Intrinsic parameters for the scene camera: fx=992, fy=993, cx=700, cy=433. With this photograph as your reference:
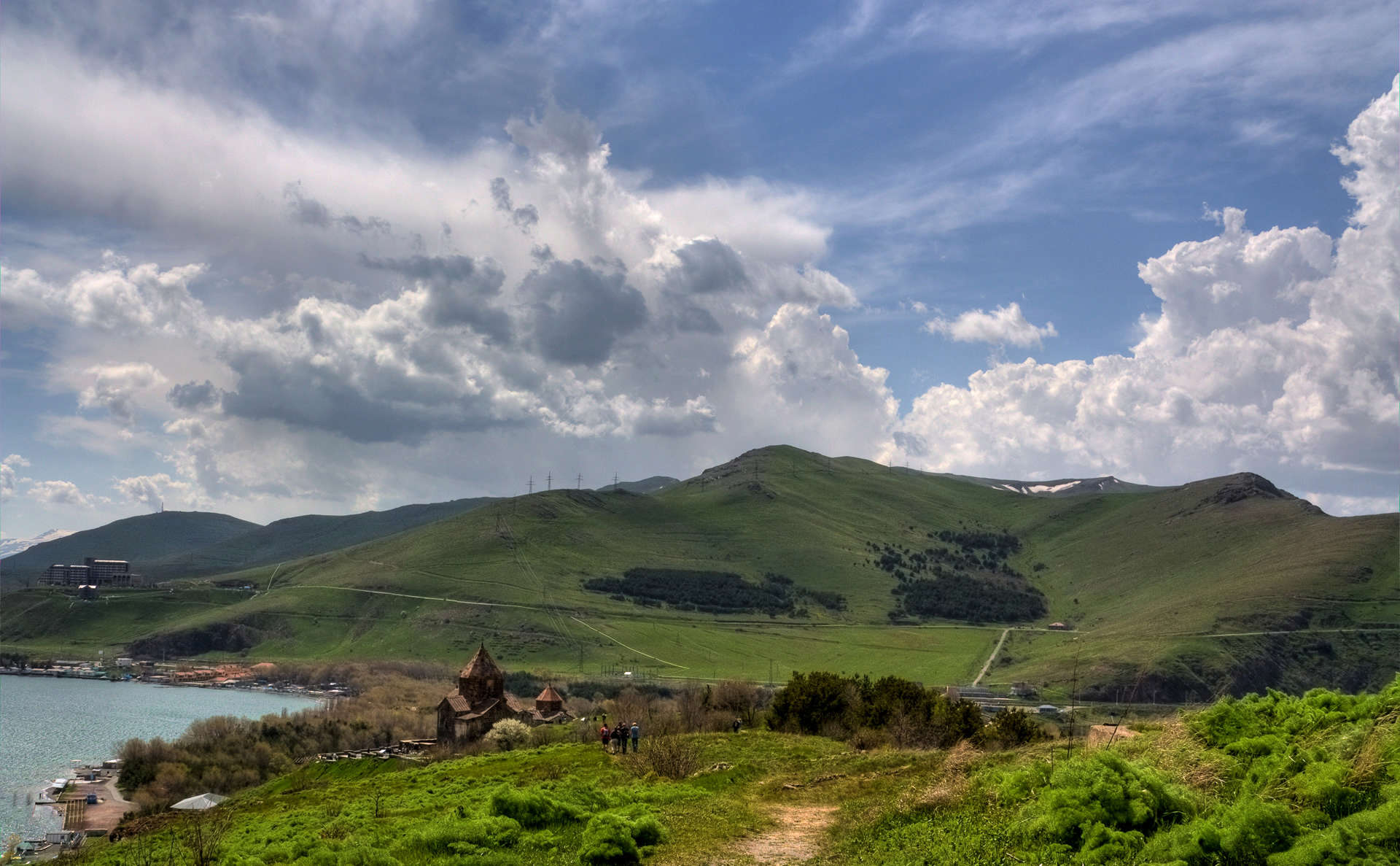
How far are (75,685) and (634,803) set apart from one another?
18855 cm

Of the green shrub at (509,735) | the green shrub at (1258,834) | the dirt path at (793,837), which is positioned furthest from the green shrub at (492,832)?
the green shrub at (509,735)

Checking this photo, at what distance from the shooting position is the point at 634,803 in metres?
21.7

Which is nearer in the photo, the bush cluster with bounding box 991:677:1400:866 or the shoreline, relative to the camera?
the bush cluster with bounding box 991:677:1400:866

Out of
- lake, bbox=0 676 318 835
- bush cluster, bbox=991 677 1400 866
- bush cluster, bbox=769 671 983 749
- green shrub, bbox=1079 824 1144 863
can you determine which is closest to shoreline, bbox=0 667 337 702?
lake, bbox=0 676 318 835

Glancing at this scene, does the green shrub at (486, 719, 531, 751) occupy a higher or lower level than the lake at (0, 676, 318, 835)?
higher

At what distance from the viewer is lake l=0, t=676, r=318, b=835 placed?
84375 mm

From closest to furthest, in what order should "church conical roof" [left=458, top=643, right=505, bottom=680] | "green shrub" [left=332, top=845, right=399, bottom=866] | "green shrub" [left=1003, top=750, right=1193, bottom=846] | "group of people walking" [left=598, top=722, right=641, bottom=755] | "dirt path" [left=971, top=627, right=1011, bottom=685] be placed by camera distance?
"green shrub" [left=1003, top=750, right=1193, bottom=846] → "green shrub" [left=332, top=845, right=399, bottom=866] → "group of people walking" [left=598, top=722, right=641, bottom=755] → "church conical roof" [left=458, top=643, right=505, bottom=680] → "dirt path" [left=971, top=627, right=1011, bottom=685]

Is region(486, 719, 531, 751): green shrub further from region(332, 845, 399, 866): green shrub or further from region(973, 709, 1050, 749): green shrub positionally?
region(332, 845, 399, 866): green shrub

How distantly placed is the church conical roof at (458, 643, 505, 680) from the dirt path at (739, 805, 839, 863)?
56.8m

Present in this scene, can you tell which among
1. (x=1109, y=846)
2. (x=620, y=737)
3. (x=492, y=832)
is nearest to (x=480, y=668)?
(x=620, y=737)

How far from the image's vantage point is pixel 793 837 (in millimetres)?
19250

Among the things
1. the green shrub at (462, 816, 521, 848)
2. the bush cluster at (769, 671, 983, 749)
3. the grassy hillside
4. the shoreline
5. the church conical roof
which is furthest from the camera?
the shoreline

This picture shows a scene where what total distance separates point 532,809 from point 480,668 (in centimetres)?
5871

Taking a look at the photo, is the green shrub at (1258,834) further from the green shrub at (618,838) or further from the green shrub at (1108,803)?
the green shrub at (618,838)
